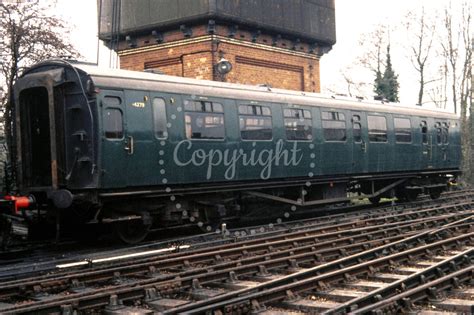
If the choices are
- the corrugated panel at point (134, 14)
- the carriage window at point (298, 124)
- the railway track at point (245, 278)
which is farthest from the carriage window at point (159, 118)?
the corrugated panel at point (134, 14)

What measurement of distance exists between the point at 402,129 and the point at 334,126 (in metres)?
3.76

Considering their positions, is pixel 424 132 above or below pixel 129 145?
above

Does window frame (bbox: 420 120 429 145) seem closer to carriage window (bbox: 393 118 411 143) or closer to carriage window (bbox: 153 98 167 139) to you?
carriage window (bbox: 393 118 411 143)

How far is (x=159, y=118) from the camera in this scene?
12.0 meters

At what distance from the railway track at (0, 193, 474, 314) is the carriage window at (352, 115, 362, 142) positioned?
5.74 meters

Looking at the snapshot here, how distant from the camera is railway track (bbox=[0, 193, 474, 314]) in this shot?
6582 millimetres

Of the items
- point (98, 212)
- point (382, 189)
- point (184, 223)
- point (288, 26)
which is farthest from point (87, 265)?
point (288, 26)

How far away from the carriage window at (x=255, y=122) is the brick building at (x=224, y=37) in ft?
17.1

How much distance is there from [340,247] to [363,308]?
13.3ft

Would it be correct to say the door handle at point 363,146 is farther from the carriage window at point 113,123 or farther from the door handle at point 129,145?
the carriage window at point 113,123

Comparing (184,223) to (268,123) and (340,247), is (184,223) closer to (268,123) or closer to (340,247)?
(268,123)

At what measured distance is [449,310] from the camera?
21.1 feet

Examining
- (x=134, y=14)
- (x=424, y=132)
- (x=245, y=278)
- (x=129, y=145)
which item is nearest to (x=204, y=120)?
(x=129, y=145)

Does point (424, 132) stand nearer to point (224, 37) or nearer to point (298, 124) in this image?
point (298, 124)
